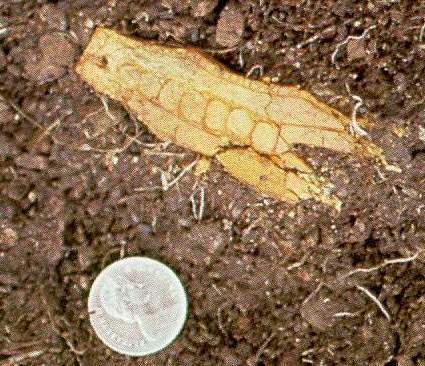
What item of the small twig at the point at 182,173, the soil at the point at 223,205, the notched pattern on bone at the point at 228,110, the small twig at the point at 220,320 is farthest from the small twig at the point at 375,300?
the small twig at the point at 182,173

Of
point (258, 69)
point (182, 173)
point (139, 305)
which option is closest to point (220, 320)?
point (139, 305)

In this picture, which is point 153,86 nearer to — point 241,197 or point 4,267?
point 241,197

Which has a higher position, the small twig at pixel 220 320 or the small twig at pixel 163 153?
the small twig at pixel 163 153

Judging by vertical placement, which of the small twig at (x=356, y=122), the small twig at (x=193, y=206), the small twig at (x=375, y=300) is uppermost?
the small twig at (x=356, y=122)

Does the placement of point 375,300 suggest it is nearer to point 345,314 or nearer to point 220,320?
point 345,314

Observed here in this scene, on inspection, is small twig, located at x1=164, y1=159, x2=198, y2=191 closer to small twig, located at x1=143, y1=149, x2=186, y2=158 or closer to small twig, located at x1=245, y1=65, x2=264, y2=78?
small twig, located at x1=143, y1=149, x2=186, y2=158

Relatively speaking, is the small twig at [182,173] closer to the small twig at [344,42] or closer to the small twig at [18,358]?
the small twig at [344,42]
